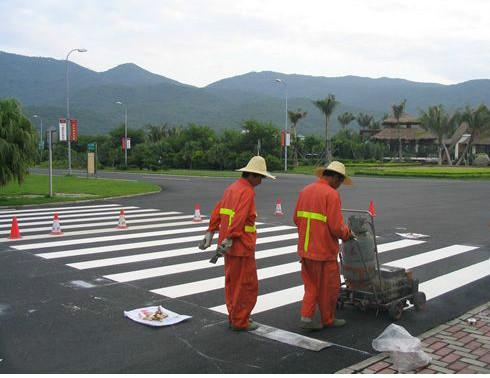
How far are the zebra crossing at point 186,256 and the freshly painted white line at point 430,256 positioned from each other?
17 mm

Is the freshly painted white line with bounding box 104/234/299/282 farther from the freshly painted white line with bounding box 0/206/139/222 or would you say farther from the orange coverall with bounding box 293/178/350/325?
the freshly painted white line with bounding box 0/206/139/222

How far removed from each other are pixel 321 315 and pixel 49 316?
3.00 m

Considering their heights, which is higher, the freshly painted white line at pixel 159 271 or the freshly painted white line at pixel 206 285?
the freshly painted white line at pixel 159 271

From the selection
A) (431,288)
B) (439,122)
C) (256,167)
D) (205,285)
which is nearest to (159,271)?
(205,285)

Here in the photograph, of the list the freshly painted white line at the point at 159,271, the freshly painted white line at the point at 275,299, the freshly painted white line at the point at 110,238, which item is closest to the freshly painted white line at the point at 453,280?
the freshly painted white line at the point at 275,299

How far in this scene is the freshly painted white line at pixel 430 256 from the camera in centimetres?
927

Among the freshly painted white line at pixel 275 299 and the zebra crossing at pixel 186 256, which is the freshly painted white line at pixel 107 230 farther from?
the freshly painted white line at pixel 275 299

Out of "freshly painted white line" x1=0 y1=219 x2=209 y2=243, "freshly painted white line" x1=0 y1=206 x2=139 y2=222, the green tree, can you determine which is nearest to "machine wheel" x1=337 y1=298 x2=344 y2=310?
"freshly painted white line" x1=0 y1=219 x2=209 y2=243

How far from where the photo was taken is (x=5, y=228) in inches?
512

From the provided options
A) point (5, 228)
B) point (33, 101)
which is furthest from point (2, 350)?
point (33, 101)

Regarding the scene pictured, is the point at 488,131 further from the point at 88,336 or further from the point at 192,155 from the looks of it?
the point at 88,336

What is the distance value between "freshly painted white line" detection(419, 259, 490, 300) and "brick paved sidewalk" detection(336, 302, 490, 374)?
1244mm

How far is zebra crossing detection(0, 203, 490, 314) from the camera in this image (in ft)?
24.5

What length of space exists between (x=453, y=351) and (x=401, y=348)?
1.82ft
